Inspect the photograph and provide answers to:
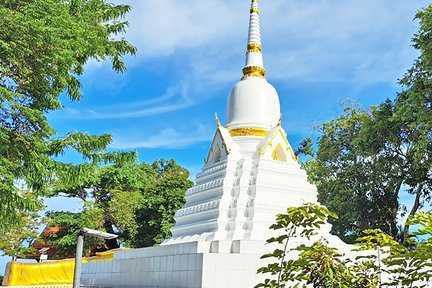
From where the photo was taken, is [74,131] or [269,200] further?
[269,200]

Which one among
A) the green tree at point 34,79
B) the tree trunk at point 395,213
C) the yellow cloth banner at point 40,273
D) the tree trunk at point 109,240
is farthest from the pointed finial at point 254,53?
the tree trunk at point 109,240

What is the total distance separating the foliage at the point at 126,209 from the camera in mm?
29567

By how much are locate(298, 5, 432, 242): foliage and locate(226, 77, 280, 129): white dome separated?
5799 mm

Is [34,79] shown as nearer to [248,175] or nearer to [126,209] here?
[248,175]

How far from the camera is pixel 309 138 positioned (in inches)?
1478

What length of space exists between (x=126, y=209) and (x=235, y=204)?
16647 mm

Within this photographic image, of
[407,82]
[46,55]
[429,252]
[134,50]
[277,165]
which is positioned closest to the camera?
[429,252]

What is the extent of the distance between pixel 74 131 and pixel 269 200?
7.34m

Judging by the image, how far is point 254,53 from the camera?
1962 cm

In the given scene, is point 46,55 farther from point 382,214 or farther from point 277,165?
point 382,214

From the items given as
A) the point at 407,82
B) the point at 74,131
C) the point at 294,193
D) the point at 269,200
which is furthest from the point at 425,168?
the point at 74,131

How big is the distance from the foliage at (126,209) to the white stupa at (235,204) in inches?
385

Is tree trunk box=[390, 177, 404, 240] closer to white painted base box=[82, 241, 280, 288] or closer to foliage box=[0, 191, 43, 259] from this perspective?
white painted base box=[82, 241, 280, 288]

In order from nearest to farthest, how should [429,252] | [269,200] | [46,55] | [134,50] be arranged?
[429,252] → [46,55] → [134,50] → [269,200]
